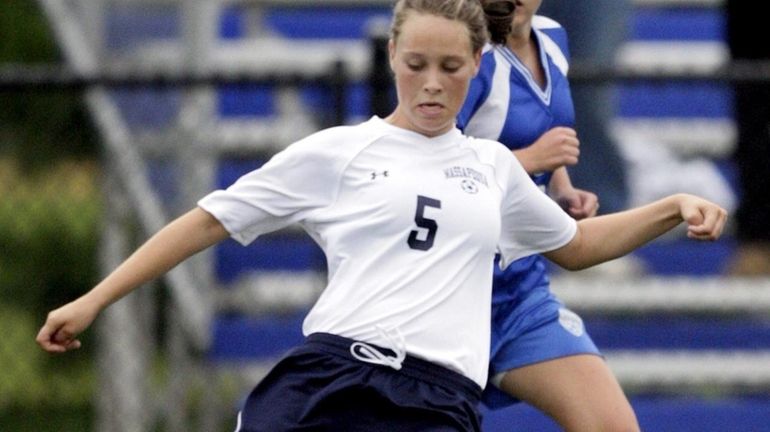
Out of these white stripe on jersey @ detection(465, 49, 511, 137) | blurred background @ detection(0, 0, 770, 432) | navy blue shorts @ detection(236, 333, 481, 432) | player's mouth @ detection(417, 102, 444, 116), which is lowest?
blurred background @ detection(0, 0, 770, 432)

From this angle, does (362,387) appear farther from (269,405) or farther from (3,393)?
(3,393)

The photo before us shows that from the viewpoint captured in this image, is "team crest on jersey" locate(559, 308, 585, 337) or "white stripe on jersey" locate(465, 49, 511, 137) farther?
"team crest on jersey" locate(559, 308, 585, 337)

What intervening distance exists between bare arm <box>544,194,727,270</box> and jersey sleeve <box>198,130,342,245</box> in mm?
603

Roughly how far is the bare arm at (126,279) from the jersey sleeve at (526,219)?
656 millimetres

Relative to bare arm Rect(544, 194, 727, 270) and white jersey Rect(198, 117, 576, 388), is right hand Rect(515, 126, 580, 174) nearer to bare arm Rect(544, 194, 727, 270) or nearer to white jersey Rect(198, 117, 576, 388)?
bare arm Rect(544, 194, 727, 270)

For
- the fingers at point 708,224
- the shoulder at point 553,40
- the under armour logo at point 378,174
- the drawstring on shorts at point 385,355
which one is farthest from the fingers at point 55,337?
the shoulder at point 553,40

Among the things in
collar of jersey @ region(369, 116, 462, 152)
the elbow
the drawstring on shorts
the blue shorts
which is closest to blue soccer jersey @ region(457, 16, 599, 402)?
the blue shorts

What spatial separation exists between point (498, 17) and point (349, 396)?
97cm

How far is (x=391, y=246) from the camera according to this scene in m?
4.29

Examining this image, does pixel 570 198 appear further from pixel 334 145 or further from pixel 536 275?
pixel 334 145

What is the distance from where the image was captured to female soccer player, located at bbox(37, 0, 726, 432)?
424 cm

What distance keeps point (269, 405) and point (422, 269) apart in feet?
1.32

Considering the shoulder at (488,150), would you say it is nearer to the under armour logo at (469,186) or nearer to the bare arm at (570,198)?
the under armour logo at (469,186)

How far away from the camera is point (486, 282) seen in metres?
4.40
